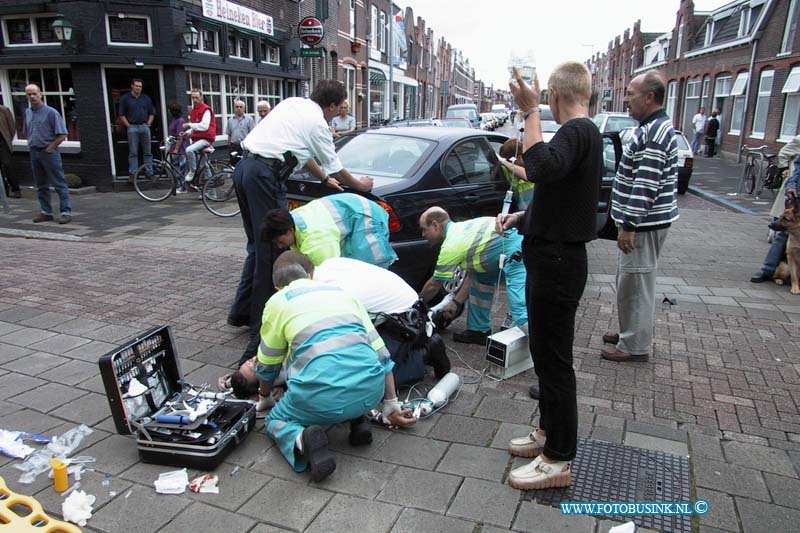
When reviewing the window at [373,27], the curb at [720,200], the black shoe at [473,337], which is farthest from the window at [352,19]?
the black shoe at [473,337]

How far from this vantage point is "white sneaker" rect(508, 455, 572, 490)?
107 inches

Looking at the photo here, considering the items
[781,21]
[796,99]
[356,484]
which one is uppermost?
[781,21]

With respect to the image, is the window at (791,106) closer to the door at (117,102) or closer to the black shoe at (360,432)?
the door at (117,102)

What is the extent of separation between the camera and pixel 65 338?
460cm

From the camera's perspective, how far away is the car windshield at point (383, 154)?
539 cm

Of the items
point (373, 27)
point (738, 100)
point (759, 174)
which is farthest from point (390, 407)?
point (373, 27)

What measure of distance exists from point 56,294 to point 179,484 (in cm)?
383

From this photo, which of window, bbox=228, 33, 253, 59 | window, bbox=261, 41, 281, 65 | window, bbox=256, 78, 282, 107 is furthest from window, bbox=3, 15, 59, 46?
window, bbox=261, 41, 281, 65

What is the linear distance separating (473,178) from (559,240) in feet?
11.3

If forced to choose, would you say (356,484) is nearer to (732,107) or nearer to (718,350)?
(718,350)

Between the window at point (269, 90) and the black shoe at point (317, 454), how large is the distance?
15.7m

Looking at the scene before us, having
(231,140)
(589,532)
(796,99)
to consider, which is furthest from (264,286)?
(796,99)

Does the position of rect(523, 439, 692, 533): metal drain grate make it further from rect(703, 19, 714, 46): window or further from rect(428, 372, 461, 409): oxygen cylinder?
rect(703, 19, 714, 46): window

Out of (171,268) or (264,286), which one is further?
(171,268)
